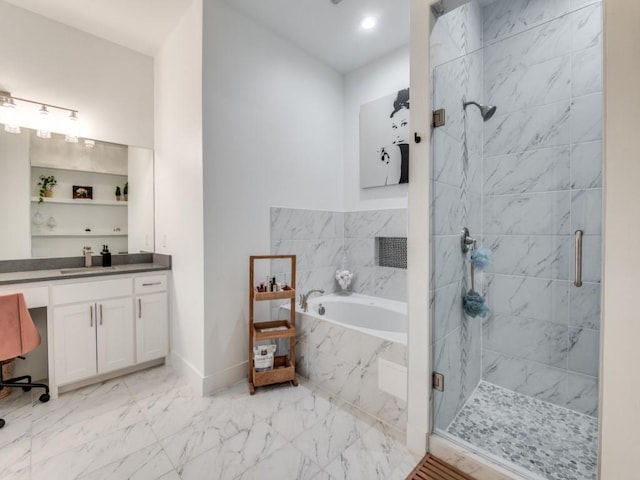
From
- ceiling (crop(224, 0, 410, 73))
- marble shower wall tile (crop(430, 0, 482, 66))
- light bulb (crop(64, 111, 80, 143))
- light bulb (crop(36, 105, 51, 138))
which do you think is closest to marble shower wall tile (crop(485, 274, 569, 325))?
marble shower wall tile (crop(430, 0, 482, 66))

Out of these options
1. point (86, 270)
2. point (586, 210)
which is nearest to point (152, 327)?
point (86, 270)

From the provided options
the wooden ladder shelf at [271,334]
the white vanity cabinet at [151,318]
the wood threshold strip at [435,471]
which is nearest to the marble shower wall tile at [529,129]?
the wooden ladder shelf at [271,334]

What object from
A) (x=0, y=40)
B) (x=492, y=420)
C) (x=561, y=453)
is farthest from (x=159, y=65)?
(x=561, y=453)

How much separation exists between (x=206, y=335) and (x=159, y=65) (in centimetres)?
249

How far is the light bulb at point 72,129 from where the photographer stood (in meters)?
2.41

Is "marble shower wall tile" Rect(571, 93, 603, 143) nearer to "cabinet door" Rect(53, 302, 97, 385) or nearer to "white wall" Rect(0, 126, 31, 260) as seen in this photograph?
"cabinet door" Rect(53, 302, 97, 385)

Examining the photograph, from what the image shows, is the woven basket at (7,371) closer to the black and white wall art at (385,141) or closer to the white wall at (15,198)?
the white wall at (15,198)

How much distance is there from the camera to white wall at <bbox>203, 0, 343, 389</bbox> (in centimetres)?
213

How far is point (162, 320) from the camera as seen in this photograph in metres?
2.55

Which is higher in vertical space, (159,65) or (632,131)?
(159,65)

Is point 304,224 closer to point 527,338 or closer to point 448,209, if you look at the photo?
point 448,209

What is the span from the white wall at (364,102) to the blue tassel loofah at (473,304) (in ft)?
3.57

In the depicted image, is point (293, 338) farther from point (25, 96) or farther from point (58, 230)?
point (25, 96)

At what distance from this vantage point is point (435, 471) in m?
1.42
